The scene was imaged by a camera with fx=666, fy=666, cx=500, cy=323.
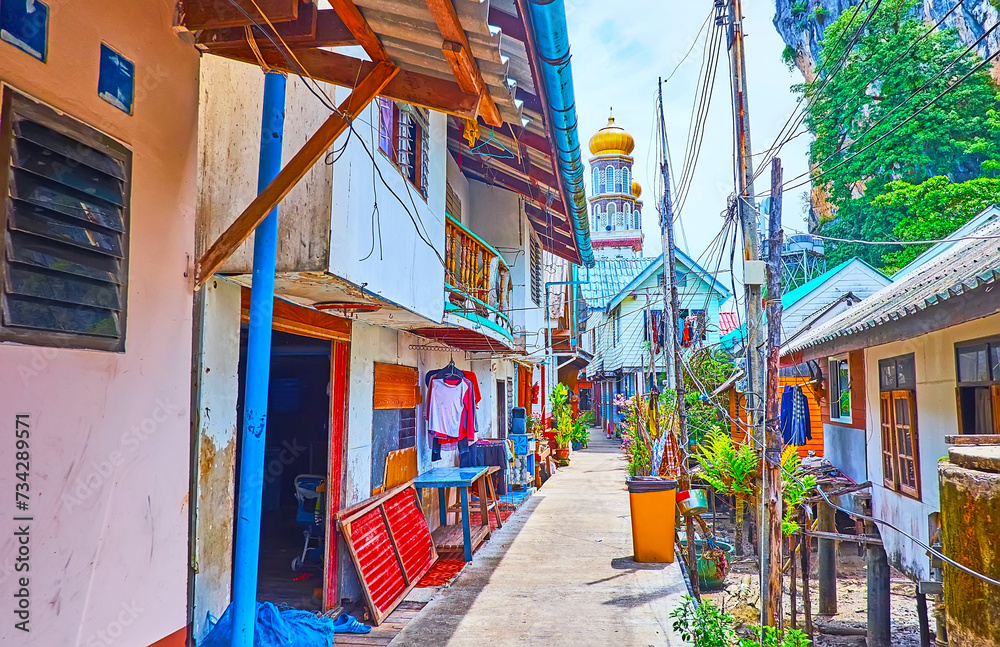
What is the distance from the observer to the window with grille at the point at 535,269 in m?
15.3

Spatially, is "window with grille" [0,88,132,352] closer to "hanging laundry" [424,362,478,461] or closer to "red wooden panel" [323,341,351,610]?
"red wooden panel" [323,341,351,610]

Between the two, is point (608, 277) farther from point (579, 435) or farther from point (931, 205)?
point (931, 205)

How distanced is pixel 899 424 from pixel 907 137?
24.6 m

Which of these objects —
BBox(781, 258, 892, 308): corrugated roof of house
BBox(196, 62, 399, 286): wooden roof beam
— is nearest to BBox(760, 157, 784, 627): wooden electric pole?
BBox(196, 62, 399, 286): wooden roof beam

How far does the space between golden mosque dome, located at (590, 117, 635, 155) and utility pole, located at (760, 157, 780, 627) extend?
143ft

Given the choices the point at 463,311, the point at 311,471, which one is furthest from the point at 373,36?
the point at 311,471

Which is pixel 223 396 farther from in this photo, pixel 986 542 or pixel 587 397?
pixel 587 397

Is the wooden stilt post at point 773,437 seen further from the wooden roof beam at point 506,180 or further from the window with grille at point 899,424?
the wooden roof beam at point 506,180

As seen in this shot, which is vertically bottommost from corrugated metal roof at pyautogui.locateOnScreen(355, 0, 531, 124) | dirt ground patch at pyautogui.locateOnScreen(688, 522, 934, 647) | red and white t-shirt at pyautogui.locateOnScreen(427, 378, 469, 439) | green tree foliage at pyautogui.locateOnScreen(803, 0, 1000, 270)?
dirt ground patch at pyautogui.locateOnScreen(688, 522, 934, 647)

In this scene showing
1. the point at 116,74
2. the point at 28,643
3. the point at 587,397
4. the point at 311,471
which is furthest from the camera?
the point at 587,397

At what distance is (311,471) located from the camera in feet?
33.0

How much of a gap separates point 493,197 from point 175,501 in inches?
407

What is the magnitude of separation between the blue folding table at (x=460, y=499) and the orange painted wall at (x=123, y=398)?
16.3 ft

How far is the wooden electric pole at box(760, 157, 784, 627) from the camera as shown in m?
5.08
